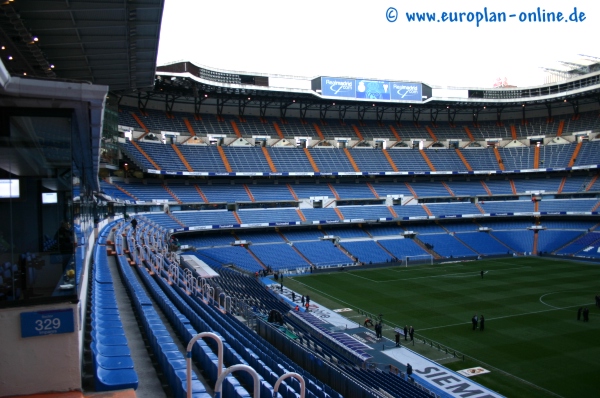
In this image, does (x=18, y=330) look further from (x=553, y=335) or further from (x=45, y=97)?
(x=553, y=335)

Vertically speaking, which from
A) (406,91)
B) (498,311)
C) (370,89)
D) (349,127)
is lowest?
(498,311)

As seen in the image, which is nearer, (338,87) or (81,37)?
(81,37)

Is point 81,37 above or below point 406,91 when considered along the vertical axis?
below

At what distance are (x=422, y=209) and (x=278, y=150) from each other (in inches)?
720

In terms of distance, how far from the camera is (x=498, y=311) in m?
29.5

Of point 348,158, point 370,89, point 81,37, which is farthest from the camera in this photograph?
point 348,158

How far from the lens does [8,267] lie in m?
5.98

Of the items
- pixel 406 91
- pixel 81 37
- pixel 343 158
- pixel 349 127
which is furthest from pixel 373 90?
pixel 81 37

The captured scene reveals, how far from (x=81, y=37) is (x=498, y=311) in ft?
87.9

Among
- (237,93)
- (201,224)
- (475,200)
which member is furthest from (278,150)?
(475,200)

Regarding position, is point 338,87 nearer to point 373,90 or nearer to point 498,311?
point 373,90

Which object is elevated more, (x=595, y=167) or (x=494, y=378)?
(x=595, y=167)

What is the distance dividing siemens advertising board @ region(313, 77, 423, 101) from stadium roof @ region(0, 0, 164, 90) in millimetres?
39915

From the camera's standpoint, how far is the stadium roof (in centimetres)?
1128
